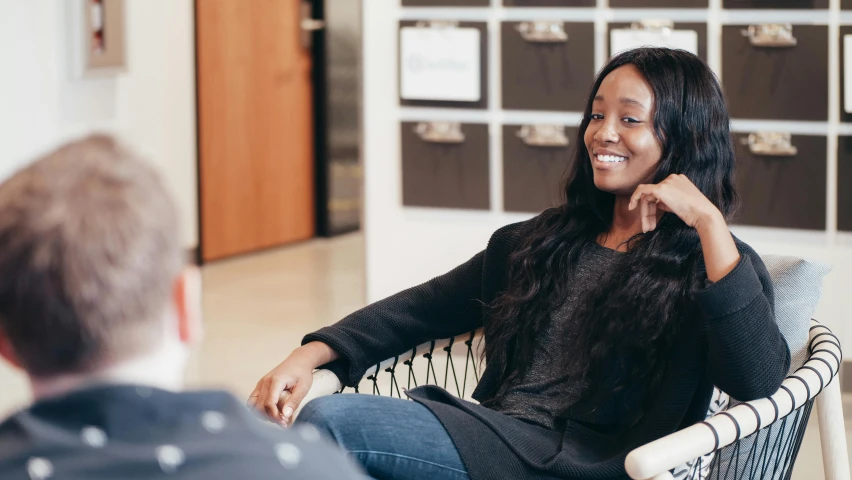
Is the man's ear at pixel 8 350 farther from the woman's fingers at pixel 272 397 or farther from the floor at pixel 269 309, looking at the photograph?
the floor at pixel 269 309

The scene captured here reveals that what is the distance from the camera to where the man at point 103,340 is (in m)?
0.75

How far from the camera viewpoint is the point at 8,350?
2.64ft

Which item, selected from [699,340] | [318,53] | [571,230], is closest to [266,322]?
[318,53]

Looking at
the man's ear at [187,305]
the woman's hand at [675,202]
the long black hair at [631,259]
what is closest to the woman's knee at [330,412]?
the long black hair at [631,259]

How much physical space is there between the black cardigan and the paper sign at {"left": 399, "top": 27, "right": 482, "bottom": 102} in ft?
6.97

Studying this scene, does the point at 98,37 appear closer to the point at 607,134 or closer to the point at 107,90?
the point at 107,90

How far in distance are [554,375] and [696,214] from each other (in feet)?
1.16

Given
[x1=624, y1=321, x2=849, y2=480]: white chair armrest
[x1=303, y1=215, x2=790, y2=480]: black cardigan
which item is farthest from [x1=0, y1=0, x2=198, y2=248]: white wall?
[x1=624, y1=321, x2=849, y2=480]: white chair armrest

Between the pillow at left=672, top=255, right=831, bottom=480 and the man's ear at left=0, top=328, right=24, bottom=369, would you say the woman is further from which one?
the man's ear at left=0, top=328, right=24, bottom=369

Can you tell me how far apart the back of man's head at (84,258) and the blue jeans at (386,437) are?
2.71 ft

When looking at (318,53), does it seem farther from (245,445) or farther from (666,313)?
(245,445)

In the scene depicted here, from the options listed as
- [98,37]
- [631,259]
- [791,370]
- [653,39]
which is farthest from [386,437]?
[98,37]

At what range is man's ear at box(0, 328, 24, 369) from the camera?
0.80 meters

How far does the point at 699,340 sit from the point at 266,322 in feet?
10.4
